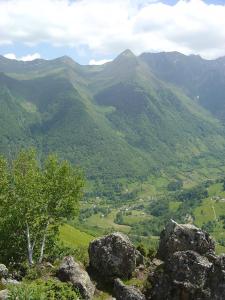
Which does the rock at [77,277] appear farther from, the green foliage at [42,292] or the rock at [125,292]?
the green foliage at [42,292]

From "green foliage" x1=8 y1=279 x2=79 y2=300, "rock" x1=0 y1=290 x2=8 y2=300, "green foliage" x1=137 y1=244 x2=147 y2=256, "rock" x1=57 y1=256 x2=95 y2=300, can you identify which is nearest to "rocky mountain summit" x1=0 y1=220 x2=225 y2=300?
"rock" x1=57 y1=256 x2=95 y2=300

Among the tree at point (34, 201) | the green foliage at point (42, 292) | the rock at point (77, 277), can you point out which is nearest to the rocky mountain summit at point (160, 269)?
the rock at point (77, 277)

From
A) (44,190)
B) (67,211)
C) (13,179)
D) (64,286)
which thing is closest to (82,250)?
(67,211)

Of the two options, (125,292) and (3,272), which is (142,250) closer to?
→ (125,292)

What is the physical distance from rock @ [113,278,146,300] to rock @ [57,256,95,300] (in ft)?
9.74

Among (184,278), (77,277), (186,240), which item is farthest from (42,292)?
(186,240)

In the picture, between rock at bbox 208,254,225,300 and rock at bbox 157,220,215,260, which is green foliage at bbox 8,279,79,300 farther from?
rock at bbox 157,220,215,260

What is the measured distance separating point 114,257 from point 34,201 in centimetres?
1477

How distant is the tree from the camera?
6706cm

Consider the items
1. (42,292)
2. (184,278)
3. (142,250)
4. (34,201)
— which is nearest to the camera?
(42,292)

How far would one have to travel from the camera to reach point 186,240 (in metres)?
61.1

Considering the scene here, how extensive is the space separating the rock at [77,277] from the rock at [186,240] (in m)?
11.0

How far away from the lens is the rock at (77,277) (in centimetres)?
5566

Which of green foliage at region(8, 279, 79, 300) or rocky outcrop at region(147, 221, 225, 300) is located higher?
green foliage at region(8, 279, 79, 300)
